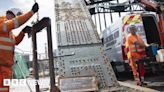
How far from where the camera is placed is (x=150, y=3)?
35.9 feet

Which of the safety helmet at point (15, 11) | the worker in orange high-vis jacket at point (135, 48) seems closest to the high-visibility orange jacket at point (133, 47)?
the worker in orange high-vis jacket at point (135, 48)

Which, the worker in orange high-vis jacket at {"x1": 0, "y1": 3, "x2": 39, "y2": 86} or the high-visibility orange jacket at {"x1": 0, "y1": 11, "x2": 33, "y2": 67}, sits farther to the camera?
the worker in orange high-vis jacket at {"x1": 0, "y1": 3, "x2": 39, "y2": 86}

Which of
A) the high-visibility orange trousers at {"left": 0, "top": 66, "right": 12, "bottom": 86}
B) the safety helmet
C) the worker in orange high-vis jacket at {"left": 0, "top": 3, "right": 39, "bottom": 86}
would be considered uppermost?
the safety helmet

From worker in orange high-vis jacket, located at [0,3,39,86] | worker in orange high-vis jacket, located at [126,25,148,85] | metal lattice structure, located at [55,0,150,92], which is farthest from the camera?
worker in orange high-vis jacket, located at [126,25,148,85]

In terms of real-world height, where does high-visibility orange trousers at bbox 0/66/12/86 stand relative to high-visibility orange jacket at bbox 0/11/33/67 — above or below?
below

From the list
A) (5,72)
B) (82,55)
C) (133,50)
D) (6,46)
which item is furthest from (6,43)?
(133,50)

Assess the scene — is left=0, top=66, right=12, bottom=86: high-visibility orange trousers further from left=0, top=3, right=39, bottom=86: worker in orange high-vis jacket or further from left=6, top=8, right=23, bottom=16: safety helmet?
left=6, top=8, right=23, bottom=16: safety helmet

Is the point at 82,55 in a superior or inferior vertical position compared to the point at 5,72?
superior

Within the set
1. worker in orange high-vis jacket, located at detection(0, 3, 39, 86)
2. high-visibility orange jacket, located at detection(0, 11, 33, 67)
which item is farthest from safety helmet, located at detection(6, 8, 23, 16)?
high-visibility orange jacket, located at detection(0, 11, 33, 67)

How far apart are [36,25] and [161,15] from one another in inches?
244

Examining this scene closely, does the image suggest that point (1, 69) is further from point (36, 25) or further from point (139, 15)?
point (139, 15)

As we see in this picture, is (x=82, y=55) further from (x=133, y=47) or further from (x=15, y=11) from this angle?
(x=133, y=47)

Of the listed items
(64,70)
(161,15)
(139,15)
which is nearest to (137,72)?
(161,15)

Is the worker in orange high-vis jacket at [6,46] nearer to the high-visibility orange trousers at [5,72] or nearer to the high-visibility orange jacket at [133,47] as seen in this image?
the high-visibility orange trousers at [5,72]
